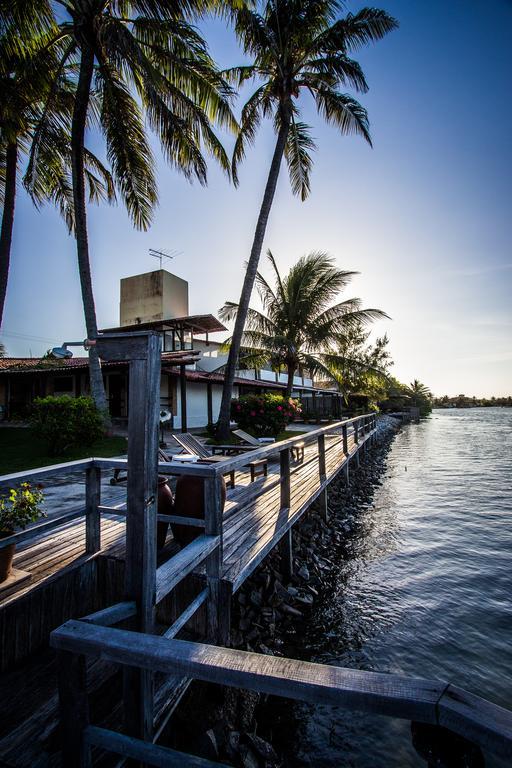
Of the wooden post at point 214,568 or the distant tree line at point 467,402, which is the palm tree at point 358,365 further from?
the distant tree line at point 467,402

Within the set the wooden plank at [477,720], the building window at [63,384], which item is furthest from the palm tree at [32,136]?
the wooden plank at [477,720]

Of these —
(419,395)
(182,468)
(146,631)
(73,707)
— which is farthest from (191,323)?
(419,395)

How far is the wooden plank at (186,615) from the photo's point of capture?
216cm

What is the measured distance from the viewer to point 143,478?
6.10 feet

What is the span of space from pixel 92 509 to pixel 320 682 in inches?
109

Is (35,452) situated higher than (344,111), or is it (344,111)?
(344,111)

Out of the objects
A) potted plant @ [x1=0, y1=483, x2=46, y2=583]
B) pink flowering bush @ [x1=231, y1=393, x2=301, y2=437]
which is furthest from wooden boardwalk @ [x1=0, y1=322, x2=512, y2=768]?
pink flowering bush @ [x1=231, y1=393, x2=301, y2=437]

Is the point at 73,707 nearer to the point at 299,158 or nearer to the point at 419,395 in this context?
the point at 299,158

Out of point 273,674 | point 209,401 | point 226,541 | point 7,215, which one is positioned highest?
point 7,215

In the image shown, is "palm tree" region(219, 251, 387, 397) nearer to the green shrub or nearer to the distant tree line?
the green shrub

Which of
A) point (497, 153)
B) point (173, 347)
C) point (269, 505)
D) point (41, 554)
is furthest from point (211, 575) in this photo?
point (173, 347)

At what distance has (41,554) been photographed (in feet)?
10.5

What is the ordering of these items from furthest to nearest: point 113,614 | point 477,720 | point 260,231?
point 260,231 → point 113,614 → point 477,720

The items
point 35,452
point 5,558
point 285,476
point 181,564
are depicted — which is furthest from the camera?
point 35,452
